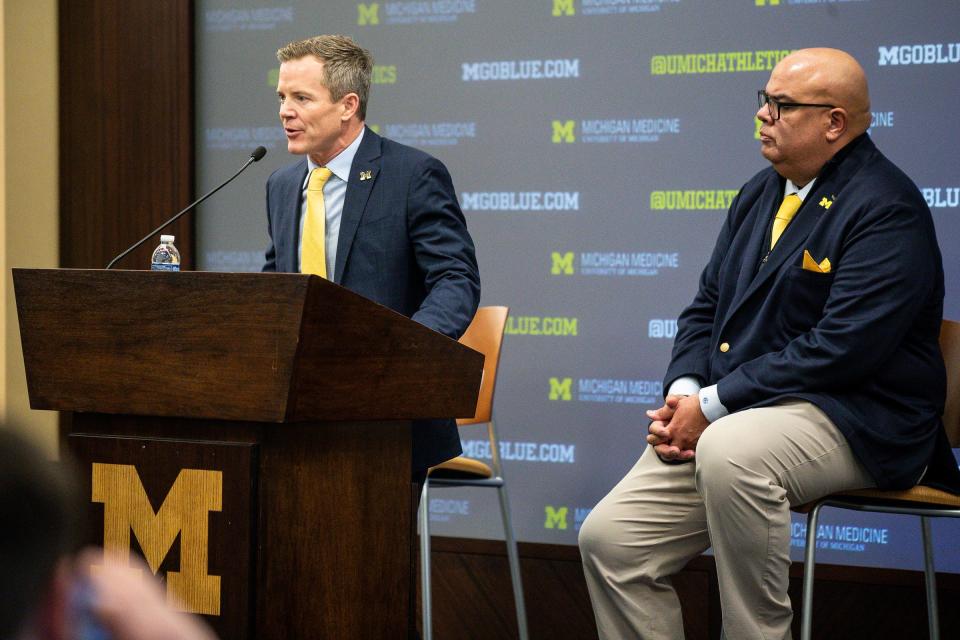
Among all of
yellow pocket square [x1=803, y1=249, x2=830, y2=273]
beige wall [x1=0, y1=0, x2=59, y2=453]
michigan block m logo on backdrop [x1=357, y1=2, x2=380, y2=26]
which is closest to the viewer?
yellow pocket square [x1=803, y1=249, x2=830, y2=273]

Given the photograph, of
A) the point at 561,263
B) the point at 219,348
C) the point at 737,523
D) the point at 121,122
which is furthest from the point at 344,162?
the point at 121,122

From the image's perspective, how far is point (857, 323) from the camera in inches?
104

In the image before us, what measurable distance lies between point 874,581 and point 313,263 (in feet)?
7.43

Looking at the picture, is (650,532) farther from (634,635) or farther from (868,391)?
(868,391)

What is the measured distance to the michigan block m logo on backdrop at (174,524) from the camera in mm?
2133

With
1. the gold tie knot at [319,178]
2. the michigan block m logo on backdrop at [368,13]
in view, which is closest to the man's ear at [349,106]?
the gold tie knot at [319,178]

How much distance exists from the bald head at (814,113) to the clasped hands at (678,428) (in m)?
0.68

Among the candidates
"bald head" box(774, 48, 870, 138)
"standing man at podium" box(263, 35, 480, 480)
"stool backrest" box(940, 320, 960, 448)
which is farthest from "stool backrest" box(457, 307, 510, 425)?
"stool backrest" box(940, 320, 960, 448)

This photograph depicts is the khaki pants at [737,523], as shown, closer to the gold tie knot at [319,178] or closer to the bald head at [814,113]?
the bald head at [814,113]

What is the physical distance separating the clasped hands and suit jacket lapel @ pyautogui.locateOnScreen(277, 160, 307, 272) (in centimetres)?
101

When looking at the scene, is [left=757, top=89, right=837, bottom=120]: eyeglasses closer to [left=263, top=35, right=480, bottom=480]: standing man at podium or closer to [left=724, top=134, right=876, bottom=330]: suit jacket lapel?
[left=724, top=134, right=876, bottom=330]: suit jacket lapel

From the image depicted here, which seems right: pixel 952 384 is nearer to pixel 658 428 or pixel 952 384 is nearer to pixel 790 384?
pixel 790 384

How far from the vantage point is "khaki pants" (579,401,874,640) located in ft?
8.62

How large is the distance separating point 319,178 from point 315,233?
Result: 16 centimetres
